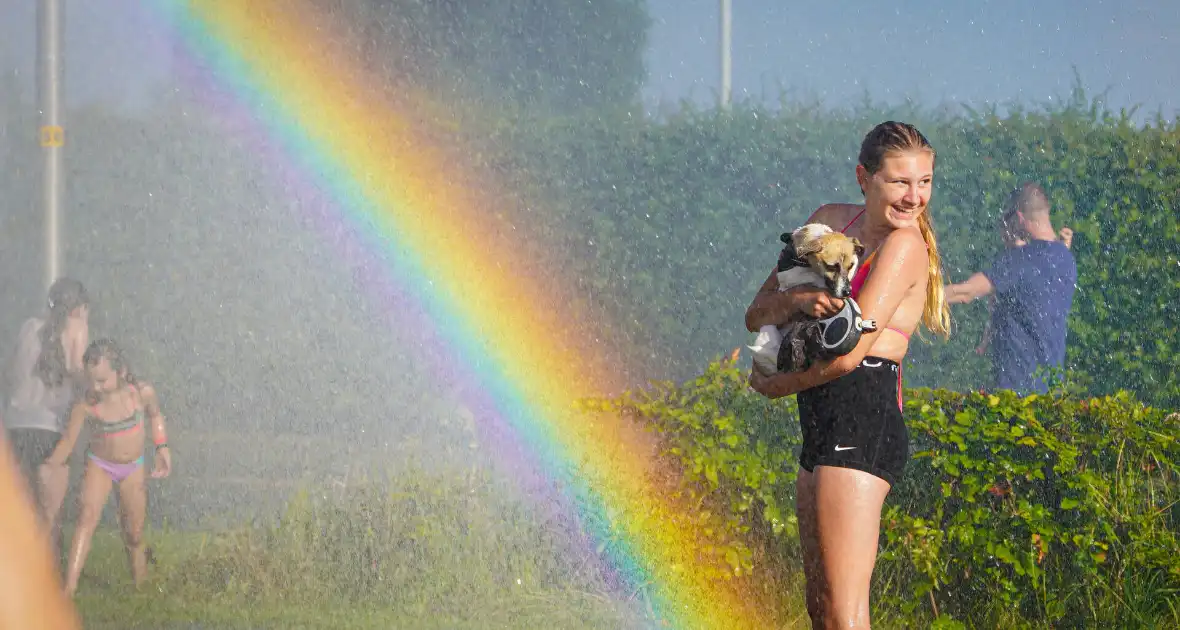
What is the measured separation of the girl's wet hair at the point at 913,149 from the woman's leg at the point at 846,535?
1.38ft

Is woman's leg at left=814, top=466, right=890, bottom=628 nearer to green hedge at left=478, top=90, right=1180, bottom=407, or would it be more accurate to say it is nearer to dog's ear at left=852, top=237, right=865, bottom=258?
dog's ear at left=852, top=237, right=865, bottom=258

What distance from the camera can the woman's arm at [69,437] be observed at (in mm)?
5500

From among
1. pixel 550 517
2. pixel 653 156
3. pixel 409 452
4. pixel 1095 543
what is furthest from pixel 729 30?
pixel 1095 543

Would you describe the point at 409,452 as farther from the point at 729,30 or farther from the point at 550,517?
the point at 729,30

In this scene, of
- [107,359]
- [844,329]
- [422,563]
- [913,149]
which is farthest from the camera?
[107,359]

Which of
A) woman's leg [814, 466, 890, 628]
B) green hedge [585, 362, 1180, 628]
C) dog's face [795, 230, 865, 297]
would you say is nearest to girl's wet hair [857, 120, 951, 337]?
dog's face [795, 230, 865, 297]

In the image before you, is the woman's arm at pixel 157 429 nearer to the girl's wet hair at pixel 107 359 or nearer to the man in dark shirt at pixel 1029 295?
the girl's wet hair at pixel 107 359

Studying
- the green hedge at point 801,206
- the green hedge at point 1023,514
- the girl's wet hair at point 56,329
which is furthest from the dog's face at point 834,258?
the green hedge at point 801,206

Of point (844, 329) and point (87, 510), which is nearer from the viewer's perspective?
point (844, 329)

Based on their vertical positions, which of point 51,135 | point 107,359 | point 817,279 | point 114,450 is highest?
point 51,135

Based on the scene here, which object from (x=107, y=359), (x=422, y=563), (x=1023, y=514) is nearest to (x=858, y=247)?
(x=1023, y=514)

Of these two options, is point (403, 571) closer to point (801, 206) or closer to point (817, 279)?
point (817, 279)

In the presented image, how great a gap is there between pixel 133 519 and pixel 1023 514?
403 centimetres

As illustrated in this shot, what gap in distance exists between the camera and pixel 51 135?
23.5 feet
